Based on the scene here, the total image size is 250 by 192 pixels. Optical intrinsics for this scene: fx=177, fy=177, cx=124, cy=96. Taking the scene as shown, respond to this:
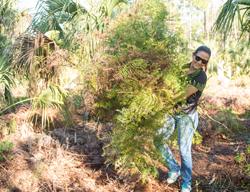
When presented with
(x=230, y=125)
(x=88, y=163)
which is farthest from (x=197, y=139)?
(x=230, y=125)

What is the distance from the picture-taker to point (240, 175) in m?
2.76

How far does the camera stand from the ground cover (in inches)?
102

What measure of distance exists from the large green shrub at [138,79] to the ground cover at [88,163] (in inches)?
20.3

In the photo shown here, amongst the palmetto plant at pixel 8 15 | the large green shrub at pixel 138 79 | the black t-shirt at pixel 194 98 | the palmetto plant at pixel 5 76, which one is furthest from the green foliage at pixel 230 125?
the palmetto plant at pixel 8 15

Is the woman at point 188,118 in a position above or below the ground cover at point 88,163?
above

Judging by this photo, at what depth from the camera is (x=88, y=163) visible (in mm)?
3197

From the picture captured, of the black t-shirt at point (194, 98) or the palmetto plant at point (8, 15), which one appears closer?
Result: the black t-shirt at point (194, 98)

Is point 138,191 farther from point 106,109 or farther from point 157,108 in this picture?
point 157,108

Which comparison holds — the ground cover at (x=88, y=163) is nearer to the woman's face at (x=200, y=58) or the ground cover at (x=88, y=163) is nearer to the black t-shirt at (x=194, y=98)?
the black t-shirt at (x=194, y=98)

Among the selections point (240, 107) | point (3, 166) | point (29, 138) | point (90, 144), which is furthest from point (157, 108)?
point (240, 107)

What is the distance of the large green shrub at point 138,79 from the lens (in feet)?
5.08

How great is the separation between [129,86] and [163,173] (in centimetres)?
208

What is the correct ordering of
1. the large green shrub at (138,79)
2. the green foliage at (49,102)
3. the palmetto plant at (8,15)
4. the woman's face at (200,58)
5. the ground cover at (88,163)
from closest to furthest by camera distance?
the large green shrub at (138,79), the woman's face at (200,58), the ground cover at (88,163), the green foliage at (49,102), the palmetto plant at (8,15)

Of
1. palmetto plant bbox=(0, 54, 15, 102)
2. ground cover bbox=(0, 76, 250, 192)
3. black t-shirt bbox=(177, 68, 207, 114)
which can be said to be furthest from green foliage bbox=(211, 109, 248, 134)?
palmetto plant bbox=(0, 54, 15, 102)
